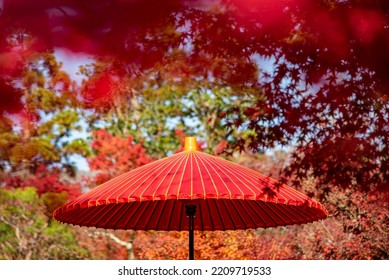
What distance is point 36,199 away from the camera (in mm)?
8211

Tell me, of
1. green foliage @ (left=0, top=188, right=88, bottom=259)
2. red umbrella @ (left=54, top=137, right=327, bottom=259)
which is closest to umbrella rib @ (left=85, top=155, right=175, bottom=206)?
red umbrella @ (left=54, top=137, right=327, bottom=259)

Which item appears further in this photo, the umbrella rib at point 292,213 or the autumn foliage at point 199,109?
the umbrella rib at point 292,213

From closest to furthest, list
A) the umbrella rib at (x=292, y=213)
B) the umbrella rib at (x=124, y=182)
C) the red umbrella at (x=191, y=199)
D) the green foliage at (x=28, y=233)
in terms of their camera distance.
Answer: the red umbrella at (x=191, y=199) → the umbrella rib at (x=124, y=182) → the umbrella rib at (x=292, y=213) → the green foliage at (x=28, y=233)

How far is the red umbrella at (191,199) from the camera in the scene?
10.4ft

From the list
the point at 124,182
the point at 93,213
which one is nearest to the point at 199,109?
the point at 93,213

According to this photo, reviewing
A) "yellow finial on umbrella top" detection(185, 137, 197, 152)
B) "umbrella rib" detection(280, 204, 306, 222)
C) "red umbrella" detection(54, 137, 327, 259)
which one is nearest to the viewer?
"red umbrella" detection(54, 137, 327, 259)

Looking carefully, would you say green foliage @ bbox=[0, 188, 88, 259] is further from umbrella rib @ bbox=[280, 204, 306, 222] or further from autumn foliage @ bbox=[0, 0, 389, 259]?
umbrella rib @ bbox=[280, 204, 306, 222]

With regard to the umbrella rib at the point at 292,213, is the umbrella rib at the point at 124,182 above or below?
above

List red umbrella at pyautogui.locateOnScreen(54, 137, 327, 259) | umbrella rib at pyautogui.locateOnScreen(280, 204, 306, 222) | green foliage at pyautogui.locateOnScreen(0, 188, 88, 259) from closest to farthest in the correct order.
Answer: red umbrella at pyautogui.locateOnScreen(54, 137, 327, 259), umbrella rib at pyautogui.locateOnScreen(280, 204, 306, 222), green foliage at pyautogui.locateOnScreen(0, 188, 88, 259)

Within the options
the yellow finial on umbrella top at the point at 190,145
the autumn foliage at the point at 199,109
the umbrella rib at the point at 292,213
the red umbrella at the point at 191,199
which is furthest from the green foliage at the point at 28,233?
the umbrella rib at the point at 292,213

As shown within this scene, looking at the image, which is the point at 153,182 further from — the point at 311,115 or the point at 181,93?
the point at 181,93

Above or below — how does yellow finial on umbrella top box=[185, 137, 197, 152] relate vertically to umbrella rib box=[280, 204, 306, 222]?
above

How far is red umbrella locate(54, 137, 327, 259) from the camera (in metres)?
3.17

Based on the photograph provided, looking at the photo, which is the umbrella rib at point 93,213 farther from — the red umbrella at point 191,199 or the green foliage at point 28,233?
the green foliage at point 28,233
